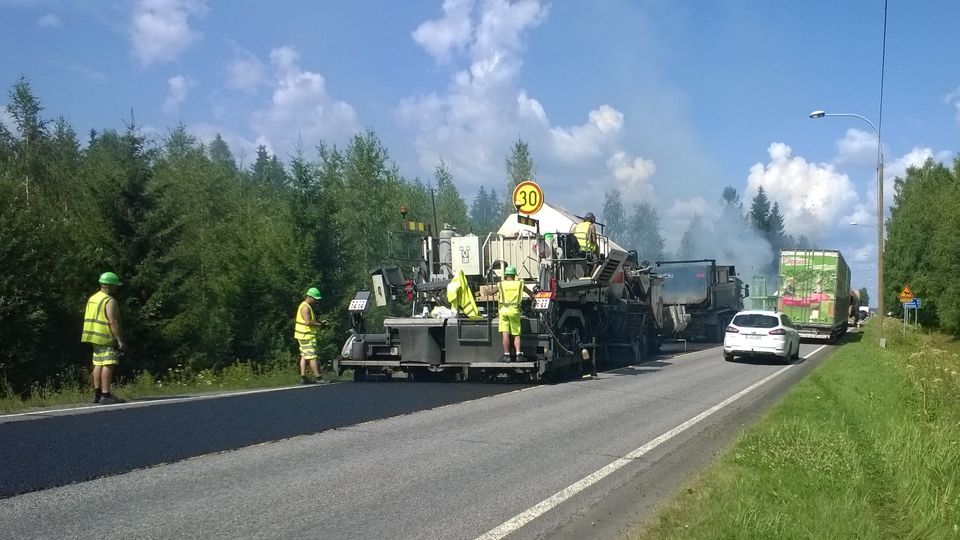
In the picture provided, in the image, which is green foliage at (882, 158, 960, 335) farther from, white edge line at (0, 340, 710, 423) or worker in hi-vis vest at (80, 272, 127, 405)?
worker in hi-vis vest at (80, 272, 127, 405)

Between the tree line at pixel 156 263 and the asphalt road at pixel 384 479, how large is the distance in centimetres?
660

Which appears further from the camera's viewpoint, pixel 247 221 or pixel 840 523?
pixel 247 221

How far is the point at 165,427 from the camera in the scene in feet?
26.7

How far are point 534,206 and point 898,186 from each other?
192 ft

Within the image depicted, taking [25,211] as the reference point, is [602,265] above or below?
below

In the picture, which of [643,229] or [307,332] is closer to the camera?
[307,332]

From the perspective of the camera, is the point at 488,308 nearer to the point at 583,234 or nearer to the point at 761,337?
the point at 583,234

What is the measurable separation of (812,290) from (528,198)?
1949 centimetres

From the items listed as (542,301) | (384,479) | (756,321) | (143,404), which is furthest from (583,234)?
(384,479)

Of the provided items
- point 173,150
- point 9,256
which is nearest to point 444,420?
point 9,256

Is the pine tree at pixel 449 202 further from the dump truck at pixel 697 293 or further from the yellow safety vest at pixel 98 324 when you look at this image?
the yellow safety vest at pixel 98 324

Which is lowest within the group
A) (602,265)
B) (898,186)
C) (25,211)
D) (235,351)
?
(235,351)

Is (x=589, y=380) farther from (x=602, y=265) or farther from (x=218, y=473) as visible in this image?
(x=218, y=473)

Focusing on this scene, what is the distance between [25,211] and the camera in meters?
15.7
